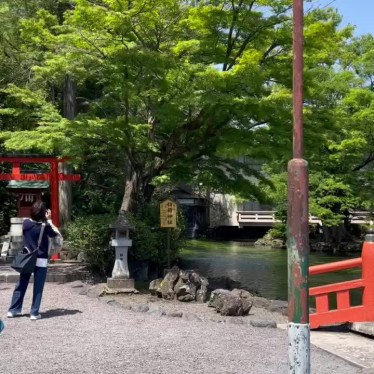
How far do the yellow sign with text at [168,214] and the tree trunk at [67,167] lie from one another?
28.2ft

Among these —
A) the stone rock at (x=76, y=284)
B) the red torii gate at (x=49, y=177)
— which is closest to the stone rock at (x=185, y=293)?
the stone rock at (x=76, y=284)

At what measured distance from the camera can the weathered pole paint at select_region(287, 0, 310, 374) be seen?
449 cm

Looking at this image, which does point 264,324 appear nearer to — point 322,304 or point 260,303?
point 322,304

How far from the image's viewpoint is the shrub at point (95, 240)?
44.0 feet

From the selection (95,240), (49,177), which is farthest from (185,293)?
(49,177)

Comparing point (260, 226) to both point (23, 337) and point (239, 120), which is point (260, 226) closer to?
point (239, 120)

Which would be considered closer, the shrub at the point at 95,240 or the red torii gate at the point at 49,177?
the shrub at the point at 95,240

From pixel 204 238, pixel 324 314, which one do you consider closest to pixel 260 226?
pixel 204 238

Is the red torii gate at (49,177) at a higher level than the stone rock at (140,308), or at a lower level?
higher

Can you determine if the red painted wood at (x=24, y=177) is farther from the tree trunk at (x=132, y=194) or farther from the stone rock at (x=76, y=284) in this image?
the stone rock at (x=76, y=284)

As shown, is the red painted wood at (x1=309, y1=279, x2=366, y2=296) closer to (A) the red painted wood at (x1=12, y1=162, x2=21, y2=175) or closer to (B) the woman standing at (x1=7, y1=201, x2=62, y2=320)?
(B) the woman standing at (x1=7, y1=201, x2=62, y2=320)

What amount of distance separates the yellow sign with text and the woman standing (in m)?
4.43

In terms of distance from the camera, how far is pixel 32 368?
5.93m

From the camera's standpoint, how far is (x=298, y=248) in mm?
4516
